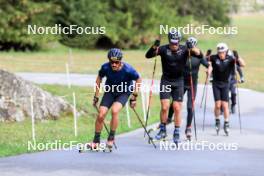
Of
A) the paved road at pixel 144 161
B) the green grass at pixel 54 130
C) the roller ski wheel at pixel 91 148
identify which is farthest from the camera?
the green grass at pixel 54 130

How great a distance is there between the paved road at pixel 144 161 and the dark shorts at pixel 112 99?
816mm

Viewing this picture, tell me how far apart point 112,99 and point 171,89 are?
5.23 feet

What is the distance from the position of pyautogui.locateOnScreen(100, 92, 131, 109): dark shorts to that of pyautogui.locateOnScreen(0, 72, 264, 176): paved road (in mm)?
816

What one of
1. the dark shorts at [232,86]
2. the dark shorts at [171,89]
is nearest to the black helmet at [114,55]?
the dark shorts at [171,89]

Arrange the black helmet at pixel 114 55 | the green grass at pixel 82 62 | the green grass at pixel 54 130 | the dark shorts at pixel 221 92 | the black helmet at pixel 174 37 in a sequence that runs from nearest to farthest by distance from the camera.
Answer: the black helmet at pixel 114 55 → the black helmet at pixel 174 37 → the green grass at pixel 54 130 → the dark shorts at pixel 221 92 → the green grass at pixel 82 62

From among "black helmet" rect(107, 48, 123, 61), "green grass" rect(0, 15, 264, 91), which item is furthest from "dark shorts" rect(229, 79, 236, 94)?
"black helmet" rect(107, 48, 123, 61)

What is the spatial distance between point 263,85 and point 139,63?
1301 cm

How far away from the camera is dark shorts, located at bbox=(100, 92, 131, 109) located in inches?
549

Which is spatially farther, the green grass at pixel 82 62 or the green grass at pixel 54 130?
the green grass at pixel 82 62

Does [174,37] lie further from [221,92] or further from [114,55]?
[221,92]

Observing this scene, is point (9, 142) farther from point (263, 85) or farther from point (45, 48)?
point (45, 48)

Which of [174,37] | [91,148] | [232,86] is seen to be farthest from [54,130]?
[232,86]

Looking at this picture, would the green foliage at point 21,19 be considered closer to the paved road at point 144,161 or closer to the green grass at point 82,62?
the green grass at point 82,62

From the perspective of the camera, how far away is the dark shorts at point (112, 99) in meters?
14.0
